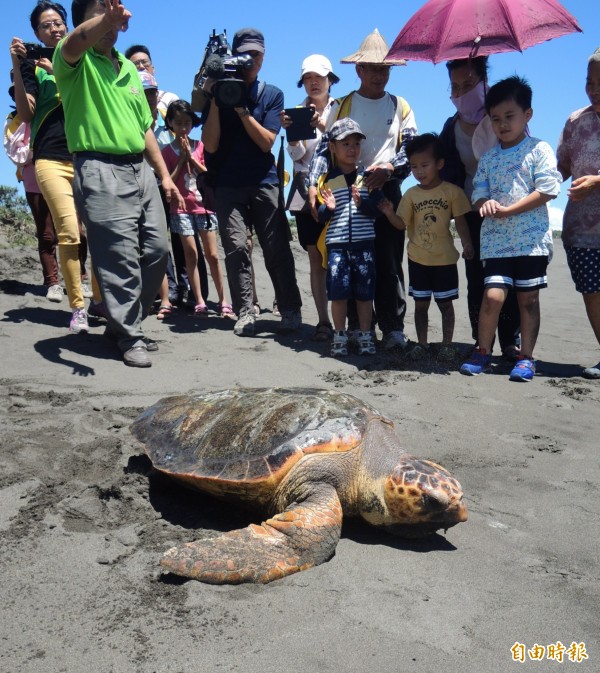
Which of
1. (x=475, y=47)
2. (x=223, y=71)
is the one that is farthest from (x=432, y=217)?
(x=223, y=71)

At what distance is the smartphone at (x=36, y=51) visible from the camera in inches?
171

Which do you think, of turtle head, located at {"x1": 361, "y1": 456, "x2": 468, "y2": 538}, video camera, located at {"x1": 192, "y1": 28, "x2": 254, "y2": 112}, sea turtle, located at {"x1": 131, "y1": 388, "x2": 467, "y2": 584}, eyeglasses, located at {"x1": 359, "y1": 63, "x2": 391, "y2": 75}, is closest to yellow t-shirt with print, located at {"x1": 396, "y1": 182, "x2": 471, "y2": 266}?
eyeglasses, located at {"x1": 359, "y1": 63, "x2": 391, "y2": 75}

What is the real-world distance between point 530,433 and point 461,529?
1053 millimetres

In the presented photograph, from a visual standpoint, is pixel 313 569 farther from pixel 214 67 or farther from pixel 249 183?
pixel 214 67

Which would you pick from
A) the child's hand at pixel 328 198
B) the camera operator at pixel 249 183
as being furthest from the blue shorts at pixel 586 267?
the camera operator at pixel 249 183

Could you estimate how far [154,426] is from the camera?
2.65 metres

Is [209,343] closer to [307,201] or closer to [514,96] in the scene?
[307,201]

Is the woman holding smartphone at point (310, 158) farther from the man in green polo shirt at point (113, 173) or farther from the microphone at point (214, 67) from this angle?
the man in green polo shirt at point (113, 173)

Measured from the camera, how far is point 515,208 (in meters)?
3.81

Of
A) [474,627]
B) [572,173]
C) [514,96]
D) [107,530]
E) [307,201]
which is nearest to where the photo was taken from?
[474,627]

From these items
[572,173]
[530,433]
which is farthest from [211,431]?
[572,173]

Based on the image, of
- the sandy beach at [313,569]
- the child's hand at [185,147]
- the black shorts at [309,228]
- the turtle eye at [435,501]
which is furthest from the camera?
the child's hand at [185,147]

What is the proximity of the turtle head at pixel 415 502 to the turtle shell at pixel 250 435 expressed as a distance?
0.67 ft

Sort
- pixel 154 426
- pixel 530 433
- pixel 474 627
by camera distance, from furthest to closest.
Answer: pixel 530 433, pixel 154 426, pixel 474 627
